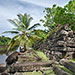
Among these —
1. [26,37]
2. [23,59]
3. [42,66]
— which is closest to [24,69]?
[42,66]

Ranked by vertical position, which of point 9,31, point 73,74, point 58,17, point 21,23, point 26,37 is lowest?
point 73,74

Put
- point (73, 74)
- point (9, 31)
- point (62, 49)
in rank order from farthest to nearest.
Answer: point (9, 31) < point (62, 49) < point (73, 74)

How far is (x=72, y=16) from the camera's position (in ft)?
48.7

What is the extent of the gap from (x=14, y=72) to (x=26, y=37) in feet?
29.0

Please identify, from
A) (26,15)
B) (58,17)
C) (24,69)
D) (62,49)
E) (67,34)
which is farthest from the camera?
(58,17)

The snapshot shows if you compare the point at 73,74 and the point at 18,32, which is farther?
the point at 18,32

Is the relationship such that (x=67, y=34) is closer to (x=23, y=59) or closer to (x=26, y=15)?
(x=23, y=59)

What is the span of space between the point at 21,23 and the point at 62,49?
10.5 metres

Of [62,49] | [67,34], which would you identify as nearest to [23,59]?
[62,49]

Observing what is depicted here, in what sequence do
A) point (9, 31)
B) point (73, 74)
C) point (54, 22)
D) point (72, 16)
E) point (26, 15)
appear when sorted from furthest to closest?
point (54, 22) → point (26, 15) → point (9, 31) → point (72, 16) → point (73, 74)

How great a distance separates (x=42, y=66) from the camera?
906cm

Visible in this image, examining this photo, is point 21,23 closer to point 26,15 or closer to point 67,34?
point 26,15

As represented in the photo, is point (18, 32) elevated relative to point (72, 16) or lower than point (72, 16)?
lower

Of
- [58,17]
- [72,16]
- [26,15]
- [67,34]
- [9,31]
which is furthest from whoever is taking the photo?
[58,17]
